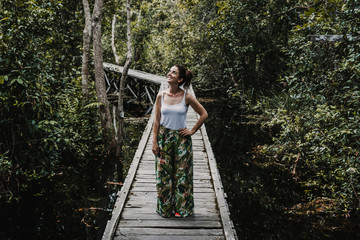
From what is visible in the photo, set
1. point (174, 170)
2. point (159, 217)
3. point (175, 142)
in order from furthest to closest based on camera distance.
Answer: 1. point (159, 217)
2. point (174, 170)
3. point (175, 142)

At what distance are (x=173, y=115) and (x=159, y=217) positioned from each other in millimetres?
1328

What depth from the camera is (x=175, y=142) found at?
3.30 metres

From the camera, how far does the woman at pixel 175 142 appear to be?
10.6 feet

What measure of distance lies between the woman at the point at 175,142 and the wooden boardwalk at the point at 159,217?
206mm

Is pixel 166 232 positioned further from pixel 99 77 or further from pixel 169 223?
pixel 99 77

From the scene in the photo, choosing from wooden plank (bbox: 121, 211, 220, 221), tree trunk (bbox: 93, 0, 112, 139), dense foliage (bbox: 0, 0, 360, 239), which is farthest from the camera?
tree trunk (bbox: 93, 0, 112, 139)

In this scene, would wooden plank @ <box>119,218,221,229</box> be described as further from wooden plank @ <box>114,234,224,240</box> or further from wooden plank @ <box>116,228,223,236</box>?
wooden plank @ <box>114,234,224,240</box>

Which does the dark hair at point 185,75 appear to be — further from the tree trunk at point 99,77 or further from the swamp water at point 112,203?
the tree trunk at point 99,77

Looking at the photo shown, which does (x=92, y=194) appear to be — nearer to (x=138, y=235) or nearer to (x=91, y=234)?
(x=91, y=234)

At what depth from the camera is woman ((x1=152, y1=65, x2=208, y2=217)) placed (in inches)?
128

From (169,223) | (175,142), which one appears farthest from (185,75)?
(169,223)

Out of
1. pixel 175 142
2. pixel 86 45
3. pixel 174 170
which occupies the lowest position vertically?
pixel 174 170

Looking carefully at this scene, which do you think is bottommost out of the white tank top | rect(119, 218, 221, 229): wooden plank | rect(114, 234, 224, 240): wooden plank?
rect(114, 234, 224, 240): wooden plank

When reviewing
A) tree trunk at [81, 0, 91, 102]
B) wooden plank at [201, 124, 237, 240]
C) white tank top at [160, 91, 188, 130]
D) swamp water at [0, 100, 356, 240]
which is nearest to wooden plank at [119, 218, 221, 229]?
wooden plank at [201, 124, 237, 240]
